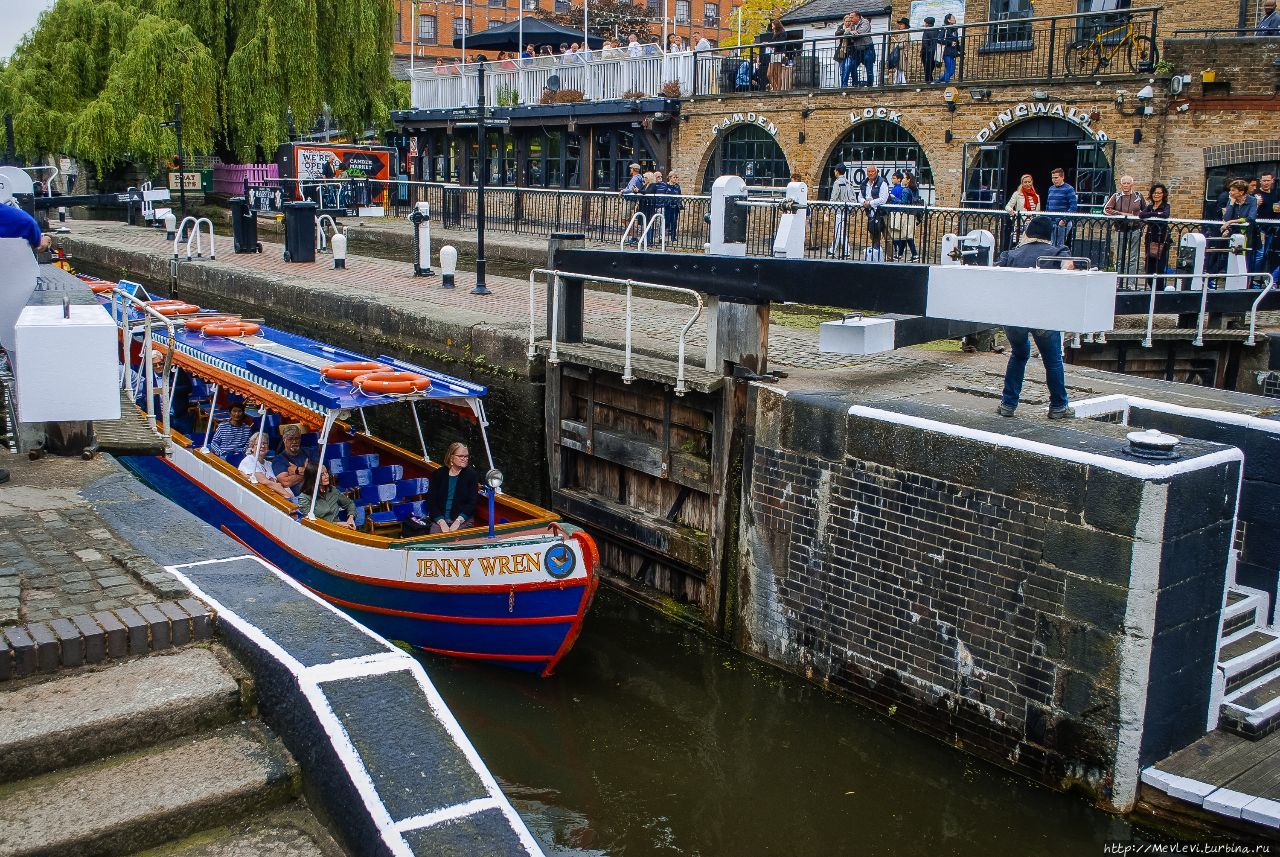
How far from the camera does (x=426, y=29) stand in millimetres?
67375

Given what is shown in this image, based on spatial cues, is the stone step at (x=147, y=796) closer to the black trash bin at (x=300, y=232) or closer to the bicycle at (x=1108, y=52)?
the black trash bin at (x=300, y=232)

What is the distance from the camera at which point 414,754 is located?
3.82 m

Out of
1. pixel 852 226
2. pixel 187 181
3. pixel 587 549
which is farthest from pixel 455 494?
pixel 187 181

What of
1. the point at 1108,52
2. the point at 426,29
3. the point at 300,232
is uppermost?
the point at 426,29

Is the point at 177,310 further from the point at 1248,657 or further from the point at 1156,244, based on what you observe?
the point at 1248,657

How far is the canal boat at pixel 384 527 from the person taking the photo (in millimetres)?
9836

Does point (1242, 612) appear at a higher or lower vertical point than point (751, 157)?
lower

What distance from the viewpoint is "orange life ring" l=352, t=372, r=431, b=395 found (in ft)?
34.3

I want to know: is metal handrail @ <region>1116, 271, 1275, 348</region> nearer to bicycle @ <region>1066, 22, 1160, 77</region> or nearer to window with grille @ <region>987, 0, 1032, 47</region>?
bicycle @ <region>1066, 22, 1160, 77</region>

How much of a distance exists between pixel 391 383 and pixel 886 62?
56.1ft

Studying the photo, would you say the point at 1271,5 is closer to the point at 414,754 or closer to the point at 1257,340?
the point at 1257,340

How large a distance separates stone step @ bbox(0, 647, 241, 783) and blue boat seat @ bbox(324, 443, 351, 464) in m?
7.45

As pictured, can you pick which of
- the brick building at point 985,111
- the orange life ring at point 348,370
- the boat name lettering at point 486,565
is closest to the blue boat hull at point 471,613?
the boat name lettering at point 486,565

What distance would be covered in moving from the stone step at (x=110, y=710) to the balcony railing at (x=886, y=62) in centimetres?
1954
